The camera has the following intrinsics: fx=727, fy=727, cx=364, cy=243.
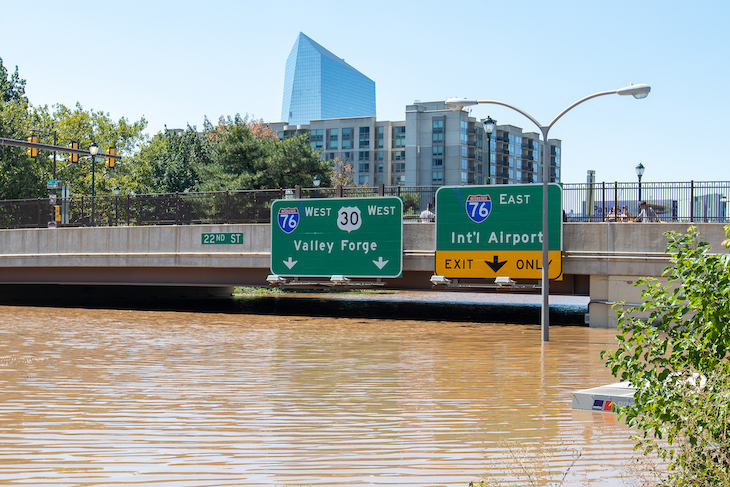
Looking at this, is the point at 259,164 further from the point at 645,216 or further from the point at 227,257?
the point at 645,216

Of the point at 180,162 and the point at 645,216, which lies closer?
the point at 645,216

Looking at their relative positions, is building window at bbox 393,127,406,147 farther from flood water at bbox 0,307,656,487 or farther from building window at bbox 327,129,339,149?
flood water at bbox 0,307,656,487

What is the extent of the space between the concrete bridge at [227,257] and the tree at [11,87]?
4213 centimetres

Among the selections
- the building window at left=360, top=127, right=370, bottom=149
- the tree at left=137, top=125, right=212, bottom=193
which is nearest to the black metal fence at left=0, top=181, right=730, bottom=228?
the tree at left=137, top=125, right=212, bottom=193

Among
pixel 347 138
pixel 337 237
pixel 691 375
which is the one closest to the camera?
pixel 691 375

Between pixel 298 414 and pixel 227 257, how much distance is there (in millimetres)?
21107

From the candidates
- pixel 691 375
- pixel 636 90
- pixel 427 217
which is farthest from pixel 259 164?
pixel 691 375

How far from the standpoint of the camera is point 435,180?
422 feet

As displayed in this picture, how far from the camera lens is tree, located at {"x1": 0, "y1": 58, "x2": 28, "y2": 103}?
70.8m

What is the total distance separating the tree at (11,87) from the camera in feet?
232

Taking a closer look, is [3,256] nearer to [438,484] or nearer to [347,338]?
[347,338]

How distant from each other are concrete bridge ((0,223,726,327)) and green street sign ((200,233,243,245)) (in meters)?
0.13

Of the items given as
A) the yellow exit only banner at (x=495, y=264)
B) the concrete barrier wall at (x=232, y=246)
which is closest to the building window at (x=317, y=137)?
the concrete barrier wall at (x=232, y=246)

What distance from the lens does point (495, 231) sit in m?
24.5
